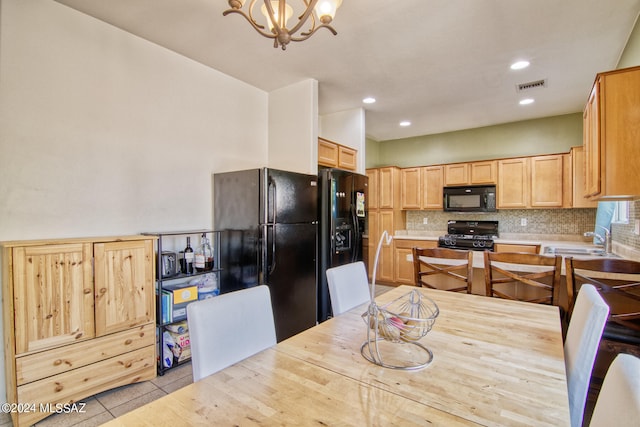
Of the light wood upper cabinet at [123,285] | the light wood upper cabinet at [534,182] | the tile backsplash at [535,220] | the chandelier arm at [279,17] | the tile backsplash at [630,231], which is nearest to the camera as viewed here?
the chandelier arm at [279,17]

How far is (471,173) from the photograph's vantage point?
5.05m

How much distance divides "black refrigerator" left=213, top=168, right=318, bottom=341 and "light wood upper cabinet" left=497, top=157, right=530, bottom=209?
320cm

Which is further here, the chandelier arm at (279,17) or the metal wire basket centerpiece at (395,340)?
the chandelier arm at (279,17)

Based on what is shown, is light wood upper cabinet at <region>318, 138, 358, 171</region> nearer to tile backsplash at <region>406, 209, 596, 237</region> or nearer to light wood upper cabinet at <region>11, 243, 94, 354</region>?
tile backsplash at <region>406, 209, 596, 237</region>

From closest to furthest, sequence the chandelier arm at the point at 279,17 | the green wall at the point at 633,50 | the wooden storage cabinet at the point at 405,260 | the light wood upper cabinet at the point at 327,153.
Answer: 1. the chandelier arm at the point at 279,17
2. the green wall at the point at 633,50
3. the light wood upper cabinet at the point at 327,153
4. the wooden storage cabinet at the point at 405,260

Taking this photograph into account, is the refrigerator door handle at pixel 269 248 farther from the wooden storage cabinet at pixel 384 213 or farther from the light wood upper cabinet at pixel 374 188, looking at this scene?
the light wood upper cabinet at pixel 374 188

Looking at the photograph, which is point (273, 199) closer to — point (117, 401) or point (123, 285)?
point (123, 285)

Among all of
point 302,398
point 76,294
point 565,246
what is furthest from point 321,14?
point 565,246

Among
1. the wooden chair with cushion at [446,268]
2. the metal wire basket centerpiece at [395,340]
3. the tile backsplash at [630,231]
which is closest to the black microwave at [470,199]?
the tile backsplash at [630,231]

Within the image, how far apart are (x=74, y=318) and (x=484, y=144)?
5.65 metres

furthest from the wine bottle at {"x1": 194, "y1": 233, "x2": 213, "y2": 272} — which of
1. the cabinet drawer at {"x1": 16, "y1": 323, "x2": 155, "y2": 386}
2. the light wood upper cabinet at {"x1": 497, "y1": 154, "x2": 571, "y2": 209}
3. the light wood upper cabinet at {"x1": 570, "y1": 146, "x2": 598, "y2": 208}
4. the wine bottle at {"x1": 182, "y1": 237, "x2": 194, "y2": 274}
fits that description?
the light wood upper cabinet at {"x1": 570, "y1": 146, "x2": 598, "y2": 208}

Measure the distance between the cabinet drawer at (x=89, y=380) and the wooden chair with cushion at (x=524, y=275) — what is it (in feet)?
8.34

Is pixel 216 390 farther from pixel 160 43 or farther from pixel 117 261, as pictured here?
pixel 160 43

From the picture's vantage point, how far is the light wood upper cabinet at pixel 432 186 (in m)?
5.34
